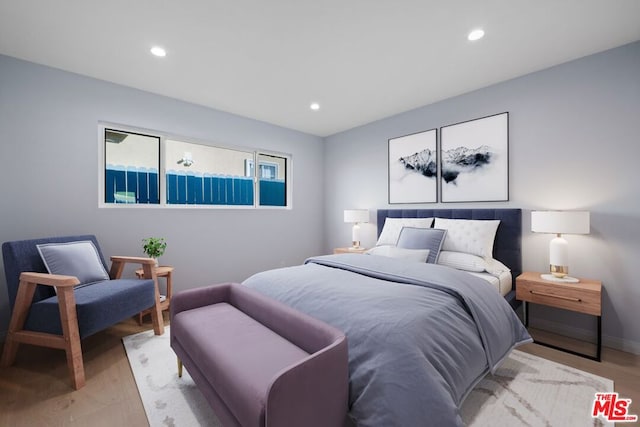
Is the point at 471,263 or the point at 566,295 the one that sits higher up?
the point at 471,263

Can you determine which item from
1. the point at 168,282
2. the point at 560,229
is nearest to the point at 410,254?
the point at 560,229

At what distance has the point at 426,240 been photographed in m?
2.75

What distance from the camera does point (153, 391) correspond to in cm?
170

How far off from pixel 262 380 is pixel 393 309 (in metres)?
0.70

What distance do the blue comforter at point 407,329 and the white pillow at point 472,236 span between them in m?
0.87

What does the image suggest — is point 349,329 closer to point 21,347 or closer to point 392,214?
point 392,214

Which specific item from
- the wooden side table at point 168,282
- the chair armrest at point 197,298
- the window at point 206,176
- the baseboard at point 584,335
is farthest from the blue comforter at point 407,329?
the window at point 206,176

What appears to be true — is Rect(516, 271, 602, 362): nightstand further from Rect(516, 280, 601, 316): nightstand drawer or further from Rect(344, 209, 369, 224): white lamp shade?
Rect(344, 209, 369, 224): white lamp shade

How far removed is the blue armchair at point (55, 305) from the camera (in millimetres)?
1764

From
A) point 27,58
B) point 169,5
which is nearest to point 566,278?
point 169,5

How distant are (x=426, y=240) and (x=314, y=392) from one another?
2136mm

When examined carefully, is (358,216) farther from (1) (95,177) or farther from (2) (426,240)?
(1) (95,177)

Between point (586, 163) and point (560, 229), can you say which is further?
point (586, 163)

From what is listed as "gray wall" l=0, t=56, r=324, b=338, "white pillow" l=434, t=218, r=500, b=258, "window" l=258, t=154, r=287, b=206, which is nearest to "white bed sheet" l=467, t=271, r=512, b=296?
"white pillow" l=434, t=218, r=500, b=258
